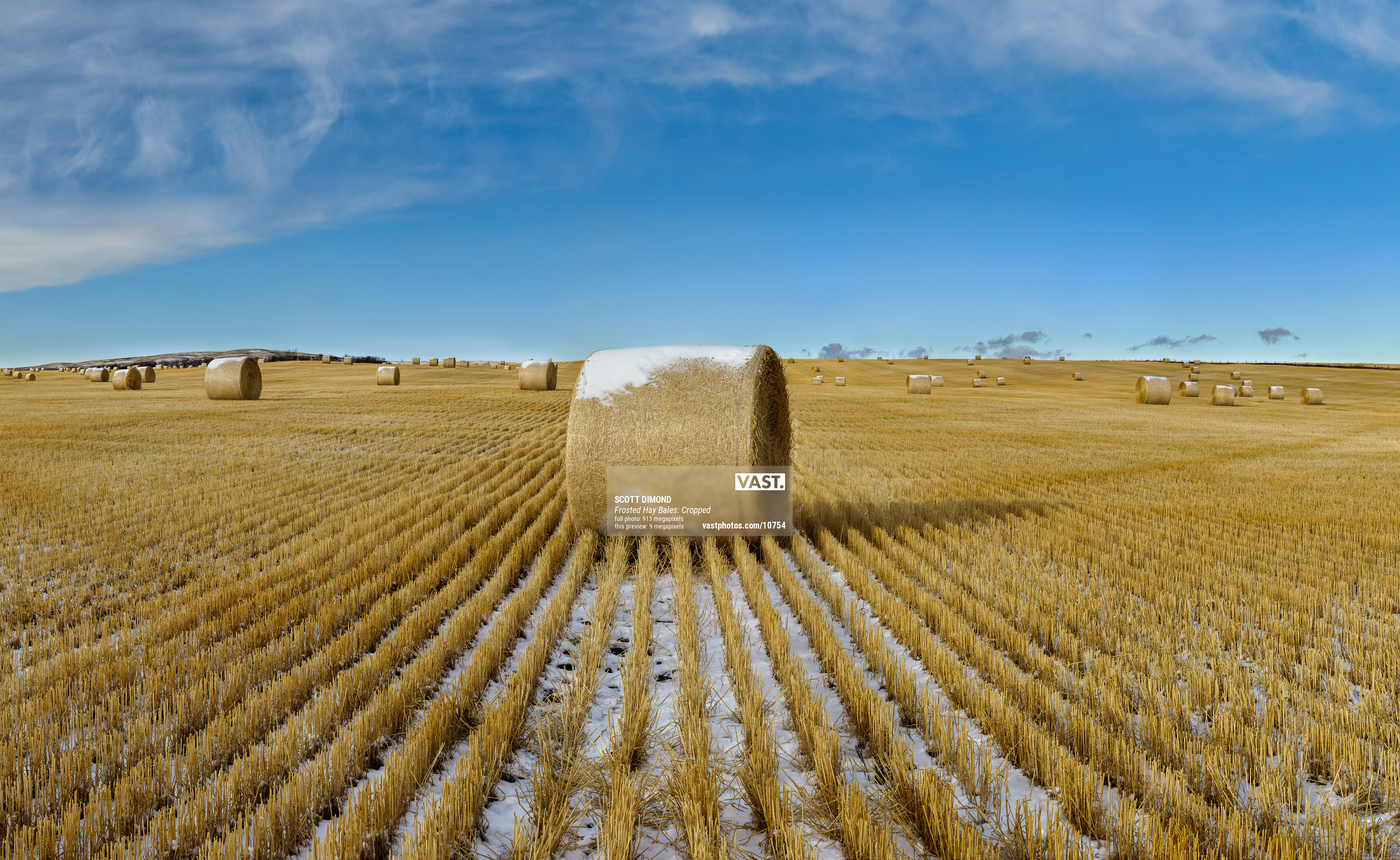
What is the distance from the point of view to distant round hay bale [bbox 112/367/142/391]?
32969 mm

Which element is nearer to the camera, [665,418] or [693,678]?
[693,678]

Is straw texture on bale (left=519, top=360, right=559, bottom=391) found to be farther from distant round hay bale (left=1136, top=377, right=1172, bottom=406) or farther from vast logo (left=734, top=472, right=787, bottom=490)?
vast logo (left=734, top=472, right=787, bottom=490)

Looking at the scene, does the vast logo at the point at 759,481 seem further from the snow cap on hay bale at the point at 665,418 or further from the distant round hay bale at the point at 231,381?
the distant round hay bale at the point at 231,381

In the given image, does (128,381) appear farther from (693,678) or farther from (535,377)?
(693,678)

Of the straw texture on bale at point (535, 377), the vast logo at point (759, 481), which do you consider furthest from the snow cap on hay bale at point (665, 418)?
the straw texture on bale at point (535, 377)

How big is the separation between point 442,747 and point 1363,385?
65.6 metres

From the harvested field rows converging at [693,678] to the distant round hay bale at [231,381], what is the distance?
1837 centimetres

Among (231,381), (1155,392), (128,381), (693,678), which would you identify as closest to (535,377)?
(231,381)

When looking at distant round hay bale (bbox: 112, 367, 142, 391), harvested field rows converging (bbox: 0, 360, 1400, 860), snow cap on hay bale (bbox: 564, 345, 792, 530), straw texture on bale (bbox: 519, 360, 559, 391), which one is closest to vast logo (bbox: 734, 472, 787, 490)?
snow cap on hay bale (bbox: 564, 345, 792, 530)

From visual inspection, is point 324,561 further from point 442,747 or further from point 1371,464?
point 1371,464

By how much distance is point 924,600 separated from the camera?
4828 millimetres

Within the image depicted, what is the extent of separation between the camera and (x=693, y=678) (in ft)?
11.8

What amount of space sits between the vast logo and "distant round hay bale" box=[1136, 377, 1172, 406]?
32791mm

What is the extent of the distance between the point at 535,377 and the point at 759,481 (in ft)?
97.4
